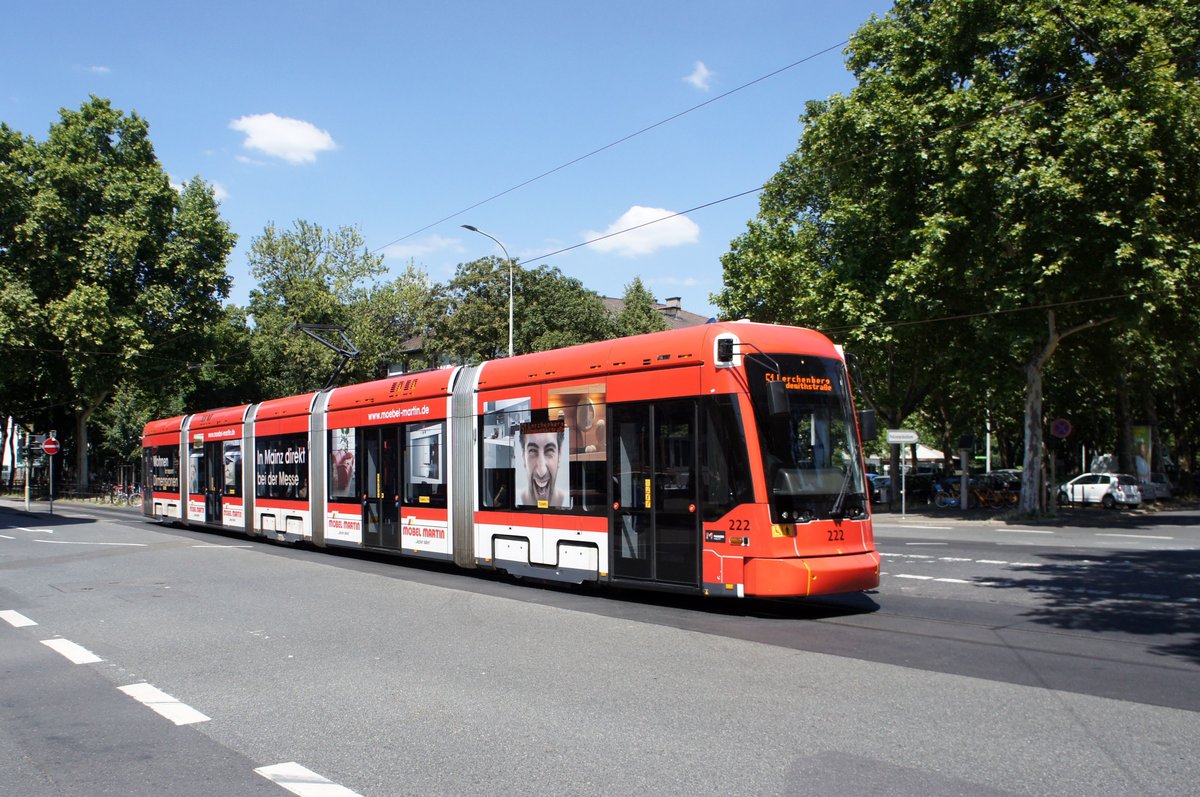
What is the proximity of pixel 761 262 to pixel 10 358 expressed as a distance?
111ft

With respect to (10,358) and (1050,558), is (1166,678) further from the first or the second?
(10,358)

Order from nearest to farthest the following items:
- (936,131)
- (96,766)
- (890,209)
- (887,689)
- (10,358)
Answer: (96,766)
(887,689)
(936,131)
(890,209)
(10,358)

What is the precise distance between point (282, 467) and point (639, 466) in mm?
11949

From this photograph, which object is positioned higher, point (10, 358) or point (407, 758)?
point (10, 358)

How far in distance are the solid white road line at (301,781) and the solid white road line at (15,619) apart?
6.90m

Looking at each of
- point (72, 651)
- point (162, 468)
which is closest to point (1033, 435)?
point (162, 468)

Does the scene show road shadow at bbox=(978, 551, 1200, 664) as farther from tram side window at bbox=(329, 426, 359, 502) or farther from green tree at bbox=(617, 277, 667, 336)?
green tree at bbox=(617, 277, 667, 336)

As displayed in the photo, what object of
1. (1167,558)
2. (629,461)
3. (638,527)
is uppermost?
(629,461)

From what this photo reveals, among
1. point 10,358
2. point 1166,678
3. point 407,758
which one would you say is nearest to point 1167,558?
point 1166,678

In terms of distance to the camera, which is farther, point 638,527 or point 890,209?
point 890,209

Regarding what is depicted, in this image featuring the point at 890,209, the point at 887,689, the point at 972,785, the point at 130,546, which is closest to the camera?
the point at 972,785

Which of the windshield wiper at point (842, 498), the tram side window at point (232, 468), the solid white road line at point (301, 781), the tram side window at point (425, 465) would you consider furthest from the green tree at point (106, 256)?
the solid white road line at point (301, 781)

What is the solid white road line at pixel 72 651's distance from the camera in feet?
27.7

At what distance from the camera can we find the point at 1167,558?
54.9ft
